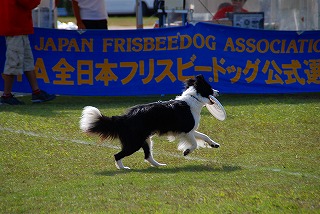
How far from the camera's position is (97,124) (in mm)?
7781

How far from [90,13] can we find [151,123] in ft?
21.1

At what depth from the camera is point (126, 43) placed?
43.0 feet

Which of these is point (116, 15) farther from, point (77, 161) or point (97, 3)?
point (77, 161)

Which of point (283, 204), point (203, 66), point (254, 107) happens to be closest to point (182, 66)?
point (203, 66)

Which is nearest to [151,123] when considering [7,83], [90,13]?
[7,83]

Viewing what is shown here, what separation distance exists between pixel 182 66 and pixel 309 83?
249 cm

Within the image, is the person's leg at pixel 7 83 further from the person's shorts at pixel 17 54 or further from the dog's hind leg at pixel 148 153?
the dog's hind leg at pixel 148 153

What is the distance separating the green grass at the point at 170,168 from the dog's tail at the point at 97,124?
16.8 inches

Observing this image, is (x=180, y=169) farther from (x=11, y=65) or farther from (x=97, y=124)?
(x=11, y=65)

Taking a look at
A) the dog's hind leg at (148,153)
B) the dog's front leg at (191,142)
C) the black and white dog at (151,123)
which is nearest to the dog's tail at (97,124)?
the black and white dog at (151,123)

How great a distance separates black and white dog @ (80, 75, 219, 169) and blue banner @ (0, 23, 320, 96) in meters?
4.43

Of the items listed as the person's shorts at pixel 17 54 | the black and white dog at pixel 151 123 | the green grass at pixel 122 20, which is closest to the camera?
the black and white dog at pixel 151 123

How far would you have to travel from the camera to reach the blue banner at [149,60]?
1302cm

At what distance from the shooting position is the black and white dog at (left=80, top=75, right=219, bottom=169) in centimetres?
783
